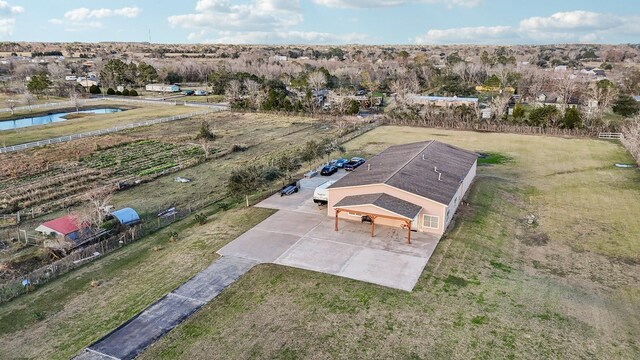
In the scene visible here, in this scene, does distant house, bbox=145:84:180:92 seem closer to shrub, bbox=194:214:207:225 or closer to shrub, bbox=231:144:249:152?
shrub, bbox=231:144:249:152

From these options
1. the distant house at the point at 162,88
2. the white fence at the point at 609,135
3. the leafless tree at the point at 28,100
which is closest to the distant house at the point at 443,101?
the white fence at the point at 609,135

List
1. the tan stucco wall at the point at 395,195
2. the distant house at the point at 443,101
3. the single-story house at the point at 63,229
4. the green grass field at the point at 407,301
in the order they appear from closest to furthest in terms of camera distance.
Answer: the green grass field at the point at 407,301
the single-story house at the point at 63,229
the tan stucco wall at the point at 395,195
the distant house at the point at 443,101

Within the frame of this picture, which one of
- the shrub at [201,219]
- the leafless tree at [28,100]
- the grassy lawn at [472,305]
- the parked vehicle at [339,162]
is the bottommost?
the grassy lawn at [472,305]

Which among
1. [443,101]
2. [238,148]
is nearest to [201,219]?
[238,148]

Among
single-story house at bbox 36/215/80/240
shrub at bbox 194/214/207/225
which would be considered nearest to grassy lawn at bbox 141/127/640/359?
shrub at bbox 194/214/207/225

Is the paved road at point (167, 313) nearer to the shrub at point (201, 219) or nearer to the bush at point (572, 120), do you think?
the shrub at point (201, 219)

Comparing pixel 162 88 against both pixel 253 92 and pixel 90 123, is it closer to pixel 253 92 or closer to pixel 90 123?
pixel 253 92
